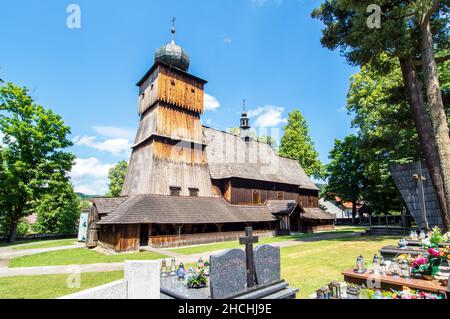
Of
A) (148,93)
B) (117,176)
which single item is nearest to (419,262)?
(148,93)

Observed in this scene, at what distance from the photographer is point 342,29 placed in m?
16.0

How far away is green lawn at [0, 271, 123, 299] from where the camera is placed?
7.99m

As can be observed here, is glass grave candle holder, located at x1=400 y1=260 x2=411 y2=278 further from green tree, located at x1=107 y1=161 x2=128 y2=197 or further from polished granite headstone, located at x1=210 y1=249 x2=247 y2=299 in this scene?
green tree, located at x1=107 y1=161 x2=128 y2=197

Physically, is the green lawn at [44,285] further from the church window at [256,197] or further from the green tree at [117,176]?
the green tree at [117,176]

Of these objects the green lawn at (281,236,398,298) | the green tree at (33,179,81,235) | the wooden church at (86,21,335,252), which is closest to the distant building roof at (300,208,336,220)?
the wooden church at (86,21,335,252)

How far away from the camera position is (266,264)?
679cm

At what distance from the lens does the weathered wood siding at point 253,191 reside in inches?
1096

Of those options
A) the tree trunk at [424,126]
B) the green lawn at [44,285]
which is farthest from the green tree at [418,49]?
the green lawn at [44,285]

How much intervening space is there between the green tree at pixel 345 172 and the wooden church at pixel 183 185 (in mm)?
11577

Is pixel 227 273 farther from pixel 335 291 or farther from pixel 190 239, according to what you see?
pixel 190 239

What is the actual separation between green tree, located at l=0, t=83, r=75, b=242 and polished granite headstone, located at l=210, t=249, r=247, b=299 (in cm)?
2612
